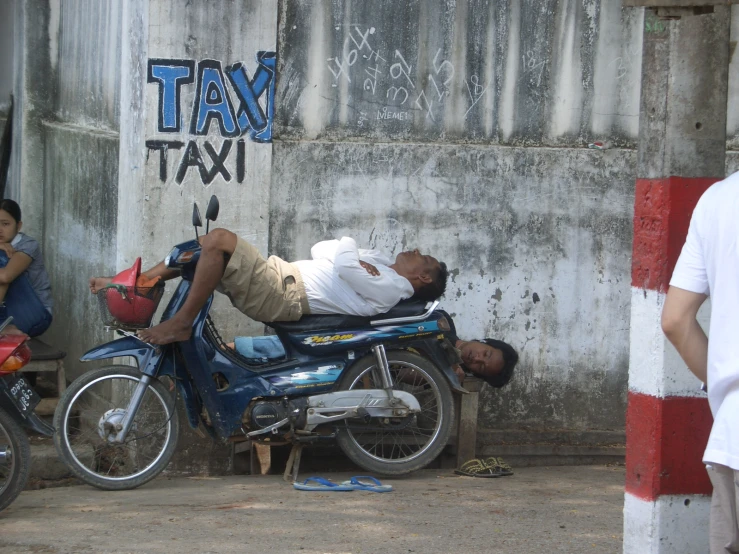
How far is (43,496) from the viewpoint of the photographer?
5.70m

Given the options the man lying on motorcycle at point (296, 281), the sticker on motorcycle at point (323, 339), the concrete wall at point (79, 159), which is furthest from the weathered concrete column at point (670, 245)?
the concrete wall at point (79, 159)

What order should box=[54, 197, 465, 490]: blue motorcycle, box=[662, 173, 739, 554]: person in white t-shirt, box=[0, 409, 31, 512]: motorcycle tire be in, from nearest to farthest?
box=[662, 173, 739, 554]: person in white t-shirt
box=[0, 409, 31, 512]: motorcycle tire
box=[54, 197, 465, 490]: blue motorcycle

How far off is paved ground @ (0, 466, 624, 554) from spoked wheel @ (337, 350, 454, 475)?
13 cm

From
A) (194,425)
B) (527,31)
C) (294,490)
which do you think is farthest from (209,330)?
(527,31)

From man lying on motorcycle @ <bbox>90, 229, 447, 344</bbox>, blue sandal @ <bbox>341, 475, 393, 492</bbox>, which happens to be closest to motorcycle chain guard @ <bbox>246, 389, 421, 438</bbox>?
blue sandal @ <bbox>341, 475, 393, 492</bbox>

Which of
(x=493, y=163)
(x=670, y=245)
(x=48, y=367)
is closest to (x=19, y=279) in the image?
(x=48, y=367)

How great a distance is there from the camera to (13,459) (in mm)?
5148

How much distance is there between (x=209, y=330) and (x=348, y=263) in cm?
85

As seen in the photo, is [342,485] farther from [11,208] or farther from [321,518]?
[11,208]

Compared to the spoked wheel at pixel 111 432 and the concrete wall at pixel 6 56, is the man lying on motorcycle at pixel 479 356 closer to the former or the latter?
the spoked wheel at pixel 111 432

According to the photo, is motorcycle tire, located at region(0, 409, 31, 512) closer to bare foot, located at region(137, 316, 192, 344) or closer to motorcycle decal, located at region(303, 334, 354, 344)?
bare foot, located at region(137, 316, 192, 344)

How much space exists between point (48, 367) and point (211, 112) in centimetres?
213

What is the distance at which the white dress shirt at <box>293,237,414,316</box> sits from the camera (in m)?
5.84

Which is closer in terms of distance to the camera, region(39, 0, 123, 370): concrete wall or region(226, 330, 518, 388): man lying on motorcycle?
region(226, 330, 518, 388): man lying on motorcycle
